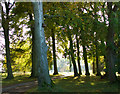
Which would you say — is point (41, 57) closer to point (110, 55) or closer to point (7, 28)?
point (110, 55)

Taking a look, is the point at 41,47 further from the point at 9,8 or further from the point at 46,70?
the point at 9,8

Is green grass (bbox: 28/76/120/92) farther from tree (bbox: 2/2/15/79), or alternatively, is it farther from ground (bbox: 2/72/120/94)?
tree (bbox: 2/2/15/79)

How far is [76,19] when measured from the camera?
47.3 ft

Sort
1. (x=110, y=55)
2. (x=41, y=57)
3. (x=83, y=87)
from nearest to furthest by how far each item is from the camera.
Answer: (x=41, y=57)
(x=83, y=87)
(x=110, y=55)

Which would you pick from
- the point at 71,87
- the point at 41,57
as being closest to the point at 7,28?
the point at 41,57

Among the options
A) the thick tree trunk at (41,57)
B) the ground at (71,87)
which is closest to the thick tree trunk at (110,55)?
the ground at (71,87)

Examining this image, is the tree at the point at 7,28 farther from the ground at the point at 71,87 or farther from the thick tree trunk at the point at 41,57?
the thick tree trunk at the point at 41,57

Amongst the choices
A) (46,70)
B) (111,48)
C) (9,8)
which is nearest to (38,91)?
(46,70)

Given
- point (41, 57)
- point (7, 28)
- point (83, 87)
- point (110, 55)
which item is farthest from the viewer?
point (7, 28)

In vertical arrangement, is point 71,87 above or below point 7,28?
below

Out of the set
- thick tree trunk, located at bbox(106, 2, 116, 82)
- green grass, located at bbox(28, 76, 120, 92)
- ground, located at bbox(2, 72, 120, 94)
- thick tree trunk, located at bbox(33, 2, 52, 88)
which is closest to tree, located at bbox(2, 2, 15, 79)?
ground, located at bbox(2, 72, 120, 94)

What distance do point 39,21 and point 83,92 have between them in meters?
5.93

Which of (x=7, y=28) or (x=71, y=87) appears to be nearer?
(x=71, y=87)

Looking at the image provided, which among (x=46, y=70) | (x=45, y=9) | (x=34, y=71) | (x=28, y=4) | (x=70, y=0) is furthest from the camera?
(x=34, y=71)
